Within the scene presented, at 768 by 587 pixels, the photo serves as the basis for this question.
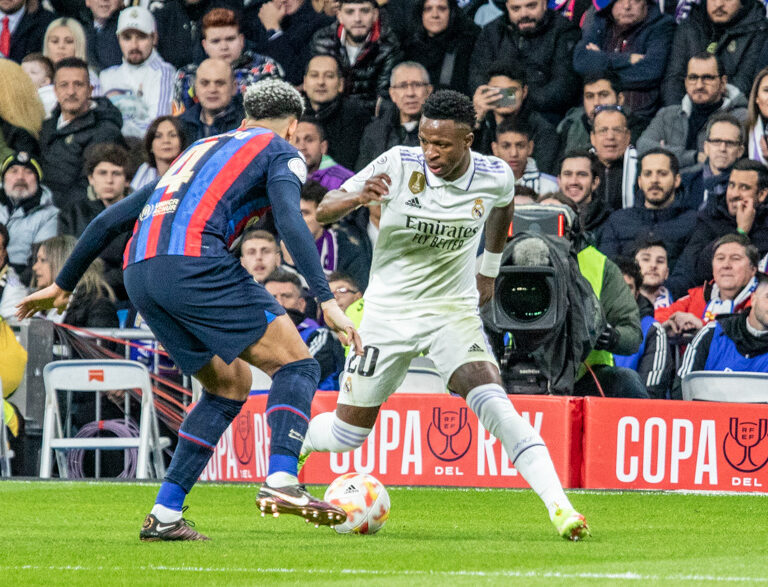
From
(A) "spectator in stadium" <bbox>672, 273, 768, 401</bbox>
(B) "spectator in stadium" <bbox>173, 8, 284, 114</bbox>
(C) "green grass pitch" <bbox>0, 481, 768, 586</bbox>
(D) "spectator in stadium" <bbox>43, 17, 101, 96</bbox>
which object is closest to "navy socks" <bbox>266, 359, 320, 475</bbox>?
(C) "green grass pitch" <bbox>0, 481, 768, 586</bbox>

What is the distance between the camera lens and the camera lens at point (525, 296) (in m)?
9.62

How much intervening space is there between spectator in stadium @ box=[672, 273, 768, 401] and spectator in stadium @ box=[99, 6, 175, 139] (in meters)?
6.54

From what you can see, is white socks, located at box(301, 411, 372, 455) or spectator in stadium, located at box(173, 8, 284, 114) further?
spectator in stadium, located at box(173, 8, 284, 114)

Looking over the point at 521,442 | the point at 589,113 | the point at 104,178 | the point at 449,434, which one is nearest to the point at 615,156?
the point at 589,113

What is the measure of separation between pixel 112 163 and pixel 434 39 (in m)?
3.41

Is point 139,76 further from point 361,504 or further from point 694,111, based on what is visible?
point 361,504

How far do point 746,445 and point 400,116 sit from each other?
502 centimetres

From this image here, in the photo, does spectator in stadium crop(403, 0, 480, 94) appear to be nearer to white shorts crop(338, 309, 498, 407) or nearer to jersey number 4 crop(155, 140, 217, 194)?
white shorts crop(338, 309, 498, 407)

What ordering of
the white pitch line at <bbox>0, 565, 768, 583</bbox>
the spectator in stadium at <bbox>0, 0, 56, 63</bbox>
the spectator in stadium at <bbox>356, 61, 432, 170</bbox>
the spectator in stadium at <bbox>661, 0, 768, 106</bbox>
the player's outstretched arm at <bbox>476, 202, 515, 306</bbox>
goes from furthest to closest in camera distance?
the spectator in stadium at <bbox>0, 0, 56, 63</bbox> → the spectator in stadium at <bbox>356, 61, 432, 170</bbox> → the spectator in stadium at <bbox>661, 0, 768, 106</bbox> → the player's outstretched arm at <bbox>476, 202, 515, 306</bbox> → the white pitch line at <bbox>0, 565, 768, 583</bbox>

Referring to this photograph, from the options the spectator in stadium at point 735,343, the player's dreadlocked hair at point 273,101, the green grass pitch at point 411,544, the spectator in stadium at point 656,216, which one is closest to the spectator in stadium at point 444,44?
the spectator in stadium at point 656,216

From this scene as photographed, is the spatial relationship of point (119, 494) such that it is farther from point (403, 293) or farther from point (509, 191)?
point (509, 191)

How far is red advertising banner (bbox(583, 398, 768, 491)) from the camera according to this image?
9703mm

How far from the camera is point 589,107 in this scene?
41.5 feet

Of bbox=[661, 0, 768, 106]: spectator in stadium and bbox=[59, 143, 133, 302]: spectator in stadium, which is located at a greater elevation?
bbox=[661, 0, 768, 106]: spectator in stadium
